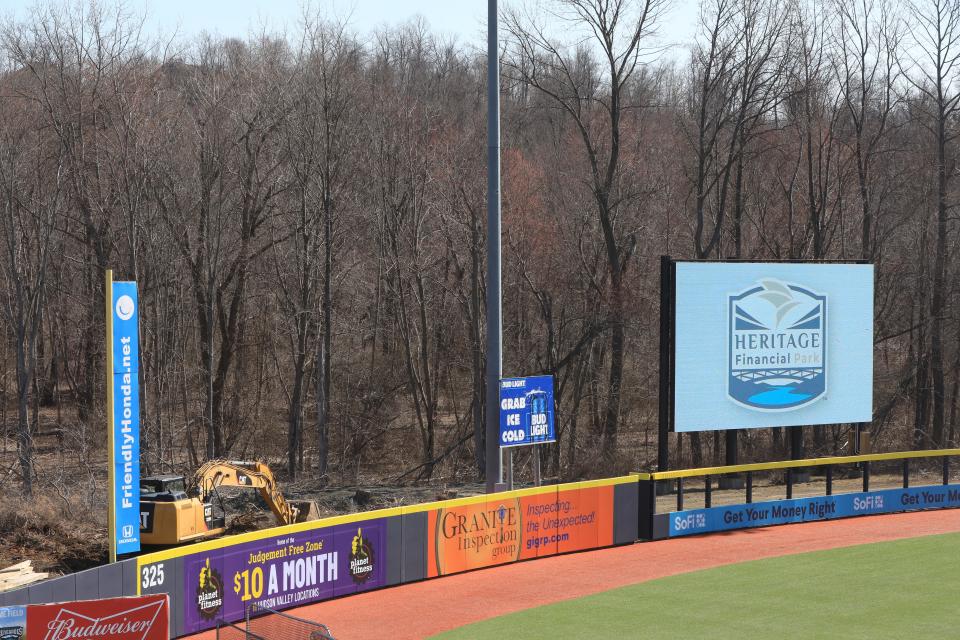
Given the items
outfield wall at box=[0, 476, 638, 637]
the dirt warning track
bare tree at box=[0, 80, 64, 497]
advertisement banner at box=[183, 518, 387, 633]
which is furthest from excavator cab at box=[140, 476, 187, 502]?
bare tree at box=[0, 80, 64, 497]

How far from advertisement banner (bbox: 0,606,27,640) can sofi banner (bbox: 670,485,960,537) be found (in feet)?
50.2

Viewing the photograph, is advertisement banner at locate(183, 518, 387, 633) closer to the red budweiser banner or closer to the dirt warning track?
the dirt warning track

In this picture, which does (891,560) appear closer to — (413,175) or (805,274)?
(805,274)

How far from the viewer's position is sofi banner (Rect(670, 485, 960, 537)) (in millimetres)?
24719

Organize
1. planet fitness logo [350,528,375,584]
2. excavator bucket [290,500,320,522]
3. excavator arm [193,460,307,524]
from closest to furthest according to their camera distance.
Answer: planet fitness logo [350,528,375,584] → excavator arm [193,460,307,524] → excavator bucket [290,500,320,522]

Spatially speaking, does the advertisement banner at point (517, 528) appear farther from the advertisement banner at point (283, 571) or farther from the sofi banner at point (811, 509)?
the sofi banner at point (811, 509)

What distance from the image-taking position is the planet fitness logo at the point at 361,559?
1858 cm

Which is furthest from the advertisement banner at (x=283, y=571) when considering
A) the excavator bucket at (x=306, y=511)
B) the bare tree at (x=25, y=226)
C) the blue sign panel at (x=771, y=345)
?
the bare tree at (x=25, y=226)

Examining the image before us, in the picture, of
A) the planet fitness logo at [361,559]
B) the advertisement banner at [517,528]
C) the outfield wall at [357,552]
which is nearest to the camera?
the outfield wall at [357,552]

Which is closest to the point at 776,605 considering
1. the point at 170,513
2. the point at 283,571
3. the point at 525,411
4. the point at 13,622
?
the point at 525,411

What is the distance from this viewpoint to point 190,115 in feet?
130

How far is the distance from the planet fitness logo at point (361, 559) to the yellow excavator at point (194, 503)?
4520 mm

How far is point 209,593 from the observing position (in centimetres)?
1616

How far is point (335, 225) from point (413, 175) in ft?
14.2
